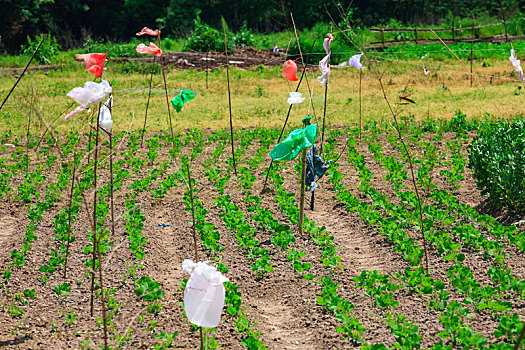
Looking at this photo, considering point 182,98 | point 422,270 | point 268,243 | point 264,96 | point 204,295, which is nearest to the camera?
point 204,295

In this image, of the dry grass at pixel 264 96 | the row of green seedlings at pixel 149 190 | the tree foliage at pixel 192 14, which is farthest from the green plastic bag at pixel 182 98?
the tree foliage at pixel 192 14

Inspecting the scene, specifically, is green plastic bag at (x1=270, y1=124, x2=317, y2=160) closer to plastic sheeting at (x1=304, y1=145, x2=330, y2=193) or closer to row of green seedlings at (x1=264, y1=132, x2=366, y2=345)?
row of green seedlings at (x1=264, y1=132, x2=366, y2=345)

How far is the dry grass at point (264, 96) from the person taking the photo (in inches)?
440

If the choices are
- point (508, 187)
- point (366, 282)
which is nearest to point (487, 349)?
point (366, 282)

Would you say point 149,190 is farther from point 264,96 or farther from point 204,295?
point 264,96

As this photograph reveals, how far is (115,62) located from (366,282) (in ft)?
48.5

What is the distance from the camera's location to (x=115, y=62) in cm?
1750

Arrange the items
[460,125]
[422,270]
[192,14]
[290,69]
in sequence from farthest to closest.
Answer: [192,14] < [460,125] < [290,69] < [422,270]

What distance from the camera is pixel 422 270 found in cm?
425

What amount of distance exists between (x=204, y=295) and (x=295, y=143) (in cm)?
254

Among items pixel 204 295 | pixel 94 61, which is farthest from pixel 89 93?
pixel 204 295

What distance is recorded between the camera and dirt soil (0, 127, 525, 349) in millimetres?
3816

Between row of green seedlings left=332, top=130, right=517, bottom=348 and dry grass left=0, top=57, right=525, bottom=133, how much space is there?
3.32m

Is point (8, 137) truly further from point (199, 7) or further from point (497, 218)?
point (199, 7)
